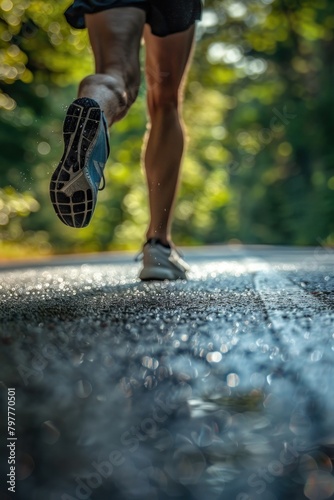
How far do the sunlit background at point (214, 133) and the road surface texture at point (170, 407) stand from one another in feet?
20.9

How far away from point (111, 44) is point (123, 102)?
0.78ft

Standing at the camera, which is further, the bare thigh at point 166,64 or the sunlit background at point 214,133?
the sunlit background at point 214,133

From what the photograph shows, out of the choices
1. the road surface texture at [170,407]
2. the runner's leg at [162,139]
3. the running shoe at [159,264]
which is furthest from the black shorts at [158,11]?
the road surface texture at [170,407]

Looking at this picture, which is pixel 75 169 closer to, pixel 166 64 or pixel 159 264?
pixel 159 264

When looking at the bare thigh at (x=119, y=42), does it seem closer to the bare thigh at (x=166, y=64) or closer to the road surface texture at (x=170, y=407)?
the bare thigh at (x=166, y=64)

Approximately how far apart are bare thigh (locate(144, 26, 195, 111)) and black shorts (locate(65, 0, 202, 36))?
0.07 m

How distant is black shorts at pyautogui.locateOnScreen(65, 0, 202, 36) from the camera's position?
2408 mm

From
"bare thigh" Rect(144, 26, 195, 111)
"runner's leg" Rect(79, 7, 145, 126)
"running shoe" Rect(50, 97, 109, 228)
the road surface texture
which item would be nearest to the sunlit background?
"bare thigh" Rect(144, 26, 195, 111)

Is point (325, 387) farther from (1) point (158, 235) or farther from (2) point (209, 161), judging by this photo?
(2) point (209, 161)

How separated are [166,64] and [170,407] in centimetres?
204

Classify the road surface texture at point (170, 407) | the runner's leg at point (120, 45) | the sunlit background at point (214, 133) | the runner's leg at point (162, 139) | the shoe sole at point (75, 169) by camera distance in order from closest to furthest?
the road surface texture at point (170, 407), the shoe sole at point (75, 169), the runner's leg at point (120, 45), the runner's leg at point (162, 139), the sunlit background at point (214, 133)

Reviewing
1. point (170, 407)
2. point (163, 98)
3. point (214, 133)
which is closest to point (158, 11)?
point (163, 98)

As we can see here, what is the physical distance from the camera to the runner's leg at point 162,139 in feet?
9.04

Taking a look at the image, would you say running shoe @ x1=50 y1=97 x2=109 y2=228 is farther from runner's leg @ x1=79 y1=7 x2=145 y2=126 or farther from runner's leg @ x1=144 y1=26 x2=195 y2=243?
runner's leg @ x1=144 y1=26 x2=195 y2=243
